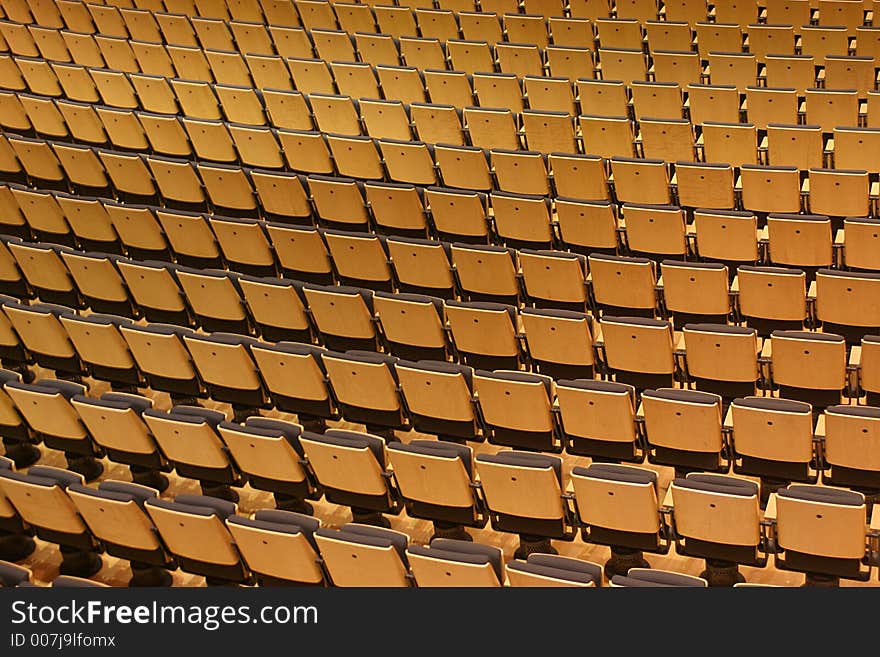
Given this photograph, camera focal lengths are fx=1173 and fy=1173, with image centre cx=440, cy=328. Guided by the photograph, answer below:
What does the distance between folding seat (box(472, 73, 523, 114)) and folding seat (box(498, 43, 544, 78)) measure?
0.08 metres

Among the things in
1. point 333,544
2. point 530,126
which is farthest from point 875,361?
point 530,126

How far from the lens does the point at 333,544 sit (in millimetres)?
974

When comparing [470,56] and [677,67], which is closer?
[677,67]

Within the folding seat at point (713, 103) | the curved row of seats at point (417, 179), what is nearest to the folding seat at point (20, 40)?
the curved row of seats at point (417, 179)

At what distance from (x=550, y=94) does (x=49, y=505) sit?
35.4 inches

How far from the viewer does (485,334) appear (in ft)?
4.05

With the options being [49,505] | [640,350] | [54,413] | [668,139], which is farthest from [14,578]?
[668,139]

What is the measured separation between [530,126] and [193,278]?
0.50 m

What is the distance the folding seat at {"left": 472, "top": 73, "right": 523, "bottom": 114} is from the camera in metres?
1.67

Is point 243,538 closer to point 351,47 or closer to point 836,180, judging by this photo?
point 836,180

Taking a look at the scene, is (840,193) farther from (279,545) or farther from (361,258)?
(279,545)

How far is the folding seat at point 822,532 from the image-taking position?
0.93 m

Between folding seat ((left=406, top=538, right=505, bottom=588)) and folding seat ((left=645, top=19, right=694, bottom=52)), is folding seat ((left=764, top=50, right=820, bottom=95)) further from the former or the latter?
folding seat ((left=406, top=538, right=505, bottom=588))

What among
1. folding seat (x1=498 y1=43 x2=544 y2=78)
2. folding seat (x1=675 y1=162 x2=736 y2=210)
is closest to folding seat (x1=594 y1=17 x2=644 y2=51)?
folding seat (x1=498 y1=43 x2=544 y2=78)
